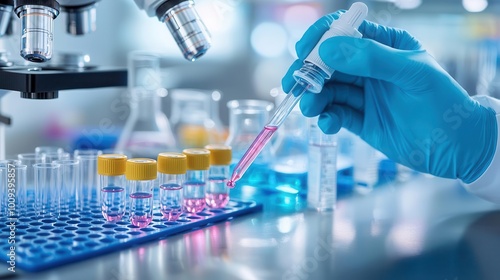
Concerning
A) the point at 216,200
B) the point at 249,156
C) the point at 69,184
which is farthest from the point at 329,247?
the point at 69,184

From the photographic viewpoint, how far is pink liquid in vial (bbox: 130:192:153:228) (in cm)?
123

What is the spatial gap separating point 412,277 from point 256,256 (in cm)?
28

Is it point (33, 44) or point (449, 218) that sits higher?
point (33, 44)

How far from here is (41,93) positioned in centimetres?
123

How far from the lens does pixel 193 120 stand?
225 centimetres

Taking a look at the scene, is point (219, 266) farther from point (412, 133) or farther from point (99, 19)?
point (99, 19)

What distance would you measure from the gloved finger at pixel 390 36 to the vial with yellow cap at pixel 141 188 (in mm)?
579

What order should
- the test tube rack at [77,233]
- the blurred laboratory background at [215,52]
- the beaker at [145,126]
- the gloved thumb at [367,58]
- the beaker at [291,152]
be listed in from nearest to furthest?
the test tube rack at [77,233] < the gloved thumb at [367,58] < the beaker at [291,152] < the beaker at [145,126] < the blurred laboratory background at [215,52]

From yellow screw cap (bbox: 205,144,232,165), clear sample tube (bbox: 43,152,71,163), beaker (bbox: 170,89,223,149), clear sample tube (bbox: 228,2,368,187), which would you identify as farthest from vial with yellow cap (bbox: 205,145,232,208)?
beaker (bbox: 170,89,223,149)

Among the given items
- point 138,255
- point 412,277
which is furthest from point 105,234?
point 412,277

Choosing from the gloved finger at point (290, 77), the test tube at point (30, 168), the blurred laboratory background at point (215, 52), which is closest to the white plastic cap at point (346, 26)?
the gloved finger at point (290, 77)

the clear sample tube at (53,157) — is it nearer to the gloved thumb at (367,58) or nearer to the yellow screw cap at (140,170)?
the yellow screw cap at (140,170)

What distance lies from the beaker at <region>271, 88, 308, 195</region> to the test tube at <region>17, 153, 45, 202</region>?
0.63 m

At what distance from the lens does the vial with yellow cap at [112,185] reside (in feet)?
4.04
